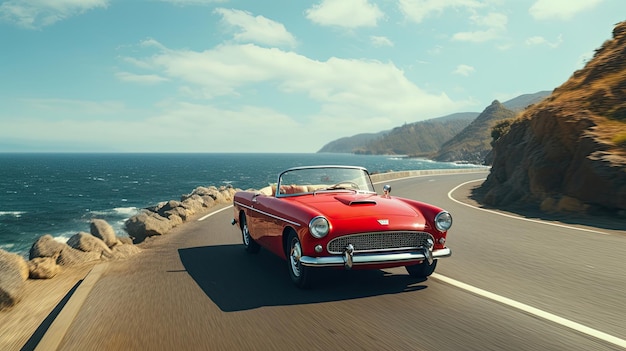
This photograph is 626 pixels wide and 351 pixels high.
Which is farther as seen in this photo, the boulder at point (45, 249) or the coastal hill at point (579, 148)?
the coastal hill at point (579, 148)

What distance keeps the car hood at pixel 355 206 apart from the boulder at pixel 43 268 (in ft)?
15.0

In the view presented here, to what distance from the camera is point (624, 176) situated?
39.8ft

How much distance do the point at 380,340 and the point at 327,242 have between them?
159 centimetres

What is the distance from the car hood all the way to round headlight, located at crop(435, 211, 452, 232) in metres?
0.26

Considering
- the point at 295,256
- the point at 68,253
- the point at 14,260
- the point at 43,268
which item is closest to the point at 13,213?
the point at 68,253

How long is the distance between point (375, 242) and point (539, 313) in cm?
185

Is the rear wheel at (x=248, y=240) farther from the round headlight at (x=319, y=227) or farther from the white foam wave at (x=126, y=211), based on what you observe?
the white foam wave at (x=126, y=211)

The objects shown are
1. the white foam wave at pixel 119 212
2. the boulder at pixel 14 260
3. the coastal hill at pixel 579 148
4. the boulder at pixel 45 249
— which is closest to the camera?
A: the boulder at pixel 14 260

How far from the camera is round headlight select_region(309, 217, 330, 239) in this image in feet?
17.4

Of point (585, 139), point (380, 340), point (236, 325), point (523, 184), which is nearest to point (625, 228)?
point (585, 139)

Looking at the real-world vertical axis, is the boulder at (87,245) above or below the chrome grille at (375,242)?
below

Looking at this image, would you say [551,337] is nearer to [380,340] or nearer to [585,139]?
[380,340]

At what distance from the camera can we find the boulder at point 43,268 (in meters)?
7.64

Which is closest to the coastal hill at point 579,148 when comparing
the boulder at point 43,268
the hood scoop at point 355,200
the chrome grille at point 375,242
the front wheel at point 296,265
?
the hood scoop at point 355,200
